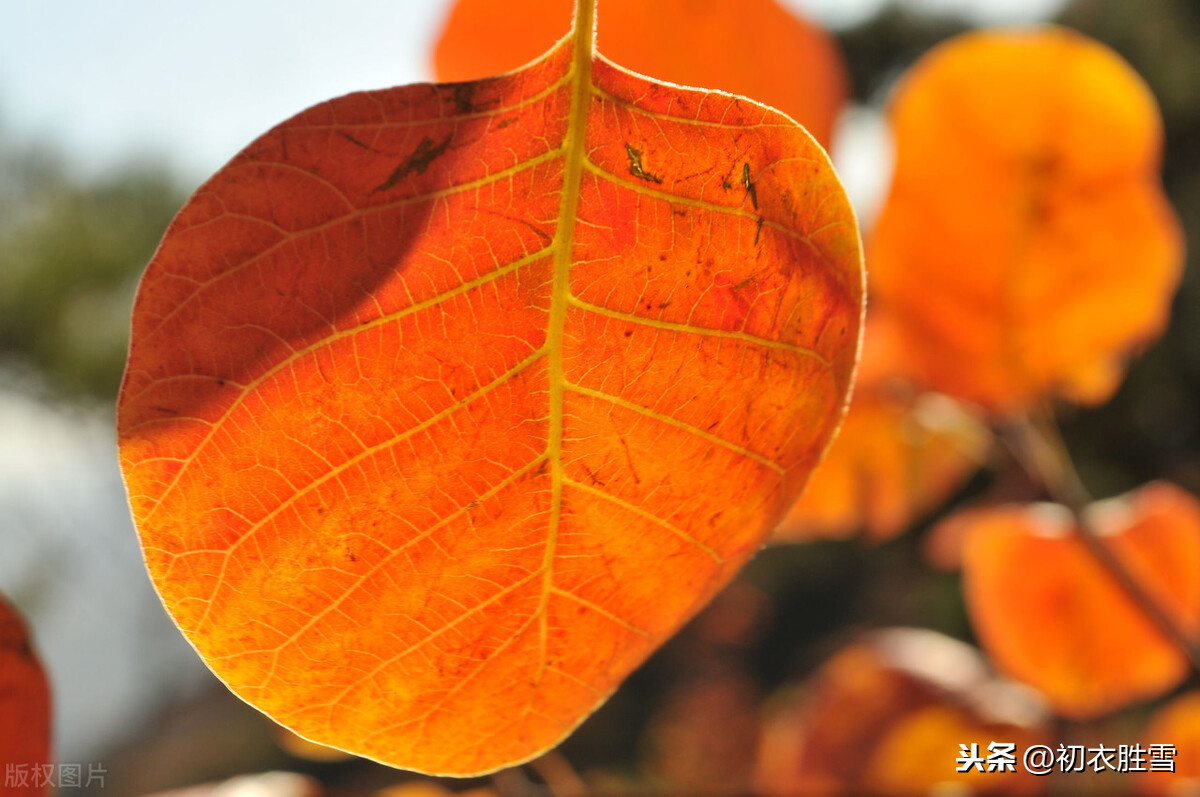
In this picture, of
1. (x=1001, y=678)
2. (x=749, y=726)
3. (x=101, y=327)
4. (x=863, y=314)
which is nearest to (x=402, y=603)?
(x=863, y=314)

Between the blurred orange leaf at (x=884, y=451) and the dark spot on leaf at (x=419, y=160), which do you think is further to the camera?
the blurred orange leaf at (x=884, y=451)

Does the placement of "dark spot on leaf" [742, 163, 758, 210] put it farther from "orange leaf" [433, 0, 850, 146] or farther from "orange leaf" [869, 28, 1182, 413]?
"orange leaf" [869, 28, 1182, 413]

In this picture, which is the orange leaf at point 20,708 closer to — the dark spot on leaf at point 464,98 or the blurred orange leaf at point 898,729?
the dark spot on leaf at point 464,98

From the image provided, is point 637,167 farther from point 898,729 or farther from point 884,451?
point 884,451

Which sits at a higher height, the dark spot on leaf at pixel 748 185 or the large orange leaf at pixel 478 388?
the dark spot on leaf at pixel 748 185

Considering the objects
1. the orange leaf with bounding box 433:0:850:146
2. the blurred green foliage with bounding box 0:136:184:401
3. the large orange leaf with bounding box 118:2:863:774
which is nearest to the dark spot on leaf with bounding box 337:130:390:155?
the large orange leaf with bounding box 118:2:863:774

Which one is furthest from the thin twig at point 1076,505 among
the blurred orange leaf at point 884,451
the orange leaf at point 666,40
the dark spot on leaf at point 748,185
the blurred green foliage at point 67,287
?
the blurred green foliage at point 67,287
